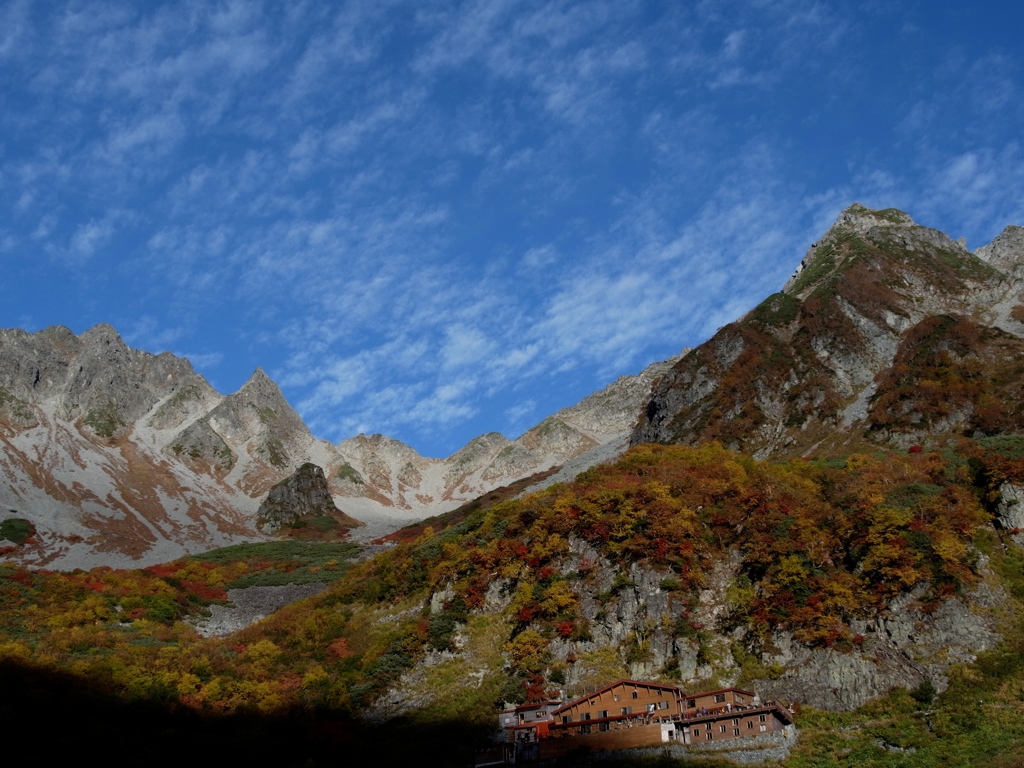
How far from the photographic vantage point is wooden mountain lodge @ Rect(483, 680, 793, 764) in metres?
40.6

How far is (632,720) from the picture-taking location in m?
42.1

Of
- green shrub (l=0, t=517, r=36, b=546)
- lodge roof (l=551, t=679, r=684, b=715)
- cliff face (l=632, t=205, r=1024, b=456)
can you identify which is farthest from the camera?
green shrub (l=0, t=517, r=36, b=546)

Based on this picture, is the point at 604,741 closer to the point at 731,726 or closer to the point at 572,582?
the point at 731,726

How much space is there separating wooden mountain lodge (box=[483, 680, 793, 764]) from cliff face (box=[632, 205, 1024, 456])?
70455mm

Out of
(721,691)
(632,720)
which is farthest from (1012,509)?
(632,720)

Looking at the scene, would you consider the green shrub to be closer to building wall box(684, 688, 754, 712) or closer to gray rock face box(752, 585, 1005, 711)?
building wall box(684, 688, 754, 712)

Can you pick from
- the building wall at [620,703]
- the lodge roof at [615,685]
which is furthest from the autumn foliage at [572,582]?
the building wall at [620,703]

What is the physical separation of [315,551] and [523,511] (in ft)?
256

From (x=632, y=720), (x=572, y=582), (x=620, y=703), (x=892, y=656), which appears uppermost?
(x=572, y=582)

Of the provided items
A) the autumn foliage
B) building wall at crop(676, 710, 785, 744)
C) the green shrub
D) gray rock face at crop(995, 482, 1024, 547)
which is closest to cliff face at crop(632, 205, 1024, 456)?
the autumn foliage

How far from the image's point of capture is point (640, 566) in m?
56.8

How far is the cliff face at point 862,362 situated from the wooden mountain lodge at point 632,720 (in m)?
70.5

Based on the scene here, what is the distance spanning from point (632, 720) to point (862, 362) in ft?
337

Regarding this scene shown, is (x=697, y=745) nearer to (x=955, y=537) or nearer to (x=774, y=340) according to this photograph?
(x=955, y=537)
